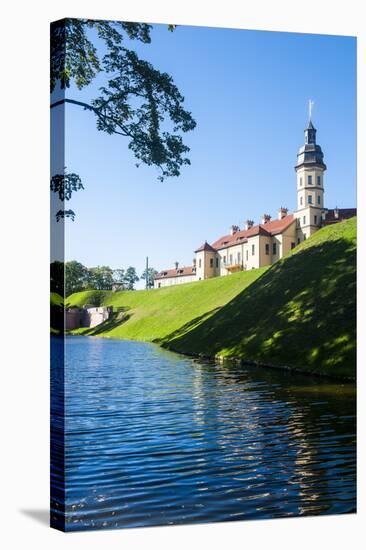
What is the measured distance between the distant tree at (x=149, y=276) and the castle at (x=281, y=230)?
0.48ft

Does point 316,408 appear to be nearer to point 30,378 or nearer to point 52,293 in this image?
point 30,378

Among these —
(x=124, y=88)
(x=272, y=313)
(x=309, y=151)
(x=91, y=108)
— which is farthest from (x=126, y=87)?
(x=272, y=313)

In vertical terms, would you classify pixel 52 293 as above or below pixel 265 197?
below

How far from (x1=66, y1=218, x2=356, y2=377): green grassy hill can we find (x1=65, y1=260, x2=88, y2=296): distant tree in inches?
124

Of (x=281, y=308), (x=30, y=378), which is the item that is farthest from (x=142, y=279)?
(x=281, y=308)

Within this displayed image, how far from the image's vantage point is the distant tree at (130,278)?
37.0 ft

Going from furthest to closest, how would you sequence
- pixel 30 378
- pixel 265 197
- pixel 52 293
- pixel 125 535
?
pixel 265 197 < pixel 30 378 < pixel 52 293 < pixel 125 535

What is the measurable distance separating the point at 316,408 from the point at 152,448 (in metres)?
4.86

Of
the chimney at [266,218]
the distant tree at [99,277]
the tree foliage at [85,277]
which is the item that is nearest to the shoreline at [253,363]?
the chimney at [266,218]

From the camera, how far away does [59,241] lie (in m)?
8.90

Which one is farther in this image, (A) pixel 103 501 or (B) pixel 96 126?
(B) pixel 96 126

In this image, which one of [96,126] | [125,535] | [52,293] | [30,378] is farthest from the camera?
[30,378]

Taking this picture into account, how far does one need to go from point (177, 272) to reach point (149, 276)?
32.0 inches

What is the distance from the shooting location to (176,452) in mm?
9891
